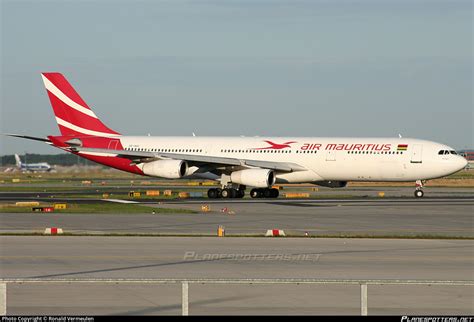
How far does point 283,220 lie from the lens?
43.7 metres

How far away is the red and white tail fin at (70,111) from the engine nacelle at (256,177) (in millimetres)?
14032

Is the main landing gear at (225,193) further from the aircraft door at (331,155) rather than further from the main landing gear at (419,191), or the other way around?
the main landing gear at (419,191)

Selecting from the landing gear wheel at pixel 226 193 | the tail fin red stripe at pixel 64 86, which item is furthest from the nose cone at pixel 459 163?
the tail fin red stripe at pixel 64 86

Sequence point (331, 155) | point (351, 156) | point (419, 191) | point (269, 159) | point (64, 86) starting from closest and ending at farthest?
point (351, 156) → point (331, 155) → point (419, 191) → point (269, 159) → point (64, 86)

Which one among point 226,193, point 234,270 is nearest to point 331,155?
point 226,193

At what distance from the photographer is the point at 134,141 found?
2857 inches

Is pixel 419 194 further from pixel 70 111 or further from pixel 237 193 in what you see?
pixel 70 111

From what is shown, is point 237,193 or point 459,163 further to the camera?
point 237,193

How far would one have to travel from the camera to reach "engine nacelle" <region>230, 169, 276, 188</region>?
64750 mm

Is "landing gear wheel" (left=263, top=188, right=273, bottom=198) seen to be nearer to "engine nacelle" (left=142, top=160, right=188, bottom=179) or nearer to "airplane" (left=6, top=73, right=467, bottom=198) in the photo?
"airplane" (left=6, top=73, right=467, bottom=198)

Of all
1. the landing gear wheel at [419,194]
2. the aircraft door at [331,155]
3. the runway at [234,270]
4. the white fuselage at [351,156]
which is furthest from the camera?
the landing gear wheel at [419,194]

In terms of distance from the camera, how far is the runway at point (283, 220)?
123 feet

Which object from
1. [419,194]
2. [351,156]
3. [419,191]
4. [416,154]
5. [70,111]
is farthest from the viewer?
[70,111]

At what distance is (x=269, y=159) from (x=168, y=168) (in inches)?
318
